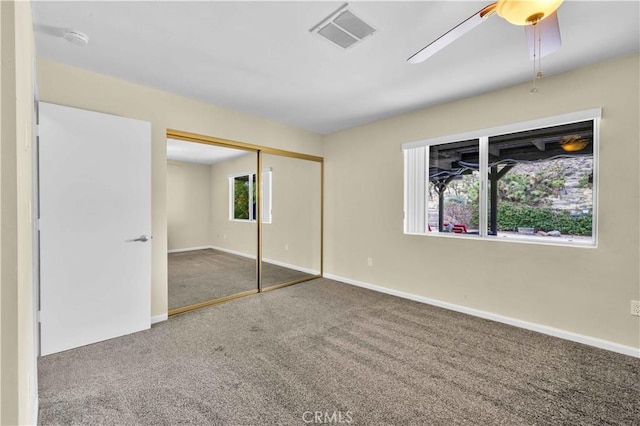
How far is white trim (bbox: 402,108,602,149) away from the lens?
2.58 meters

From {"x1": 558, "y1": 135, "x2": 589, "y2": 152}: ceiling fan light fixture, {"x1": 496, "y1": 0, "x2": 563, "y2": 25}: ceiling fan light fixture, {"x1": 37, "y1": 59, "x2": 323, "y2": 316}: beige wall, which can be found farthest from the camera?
{"x1": 558, "y1": 135, "x2": 589, "y2": 152}: ceiling fan light fixture

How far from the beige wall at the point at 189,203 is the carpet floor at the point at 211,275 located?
294 millimetres

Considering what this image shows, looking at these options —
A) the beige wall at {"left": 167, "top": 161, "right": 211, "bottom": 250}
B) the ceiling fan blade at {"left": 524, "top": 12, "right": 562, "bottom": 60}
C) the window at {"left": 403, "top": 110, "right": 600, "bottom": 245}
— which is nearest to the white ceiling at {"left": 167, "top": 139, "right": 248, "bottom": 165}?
the beige wall at {"left": 167, "top": 161, "right": 211, "bottom": 250}

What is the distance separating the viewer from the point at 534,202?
2.97 m

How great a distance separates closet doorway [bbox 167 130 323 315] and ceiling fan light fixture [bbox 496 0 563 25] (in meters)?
3.30

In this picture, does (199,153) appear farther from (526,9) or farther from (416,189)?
(526,9)

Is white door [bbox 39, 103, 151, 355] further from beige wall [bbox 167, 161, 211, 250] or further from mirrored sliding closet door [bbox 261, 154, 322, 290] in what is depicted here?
mirrored sliding closet door [bbox 261, 154, 322, 290]

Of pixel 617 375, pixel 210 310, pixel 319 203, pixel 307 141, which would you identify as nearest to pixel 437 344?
pixel 617 375

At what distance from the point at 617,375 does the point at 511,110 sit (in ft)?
7.91

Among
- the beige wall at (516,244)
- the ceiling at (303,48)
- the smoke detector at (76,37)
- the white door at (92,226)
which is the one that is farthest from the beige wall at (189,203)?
the smoke detector at (76,37)

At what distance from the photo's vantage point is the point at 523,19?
1426 millimetres

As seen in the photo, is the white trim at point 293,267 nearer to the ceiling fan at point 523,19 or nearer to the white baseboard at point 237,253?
the white baseboard at point 237,253

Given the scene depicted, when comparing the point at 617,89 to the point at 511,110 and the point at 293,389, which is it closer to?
the point at 511,110

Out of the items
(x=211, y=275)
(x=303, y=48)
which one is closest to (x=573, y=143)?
(x=303, y=48)
